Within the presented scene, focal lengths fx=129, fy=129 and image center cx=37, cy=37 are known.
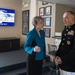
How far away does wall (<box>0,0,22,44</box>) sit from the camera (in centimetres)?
566

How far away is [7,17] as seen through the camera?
18.4 feet

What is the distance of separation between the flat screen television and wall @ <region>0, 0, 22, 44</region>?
0.19 metres

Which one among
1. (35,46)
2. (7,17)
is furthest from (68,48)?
(7,17)

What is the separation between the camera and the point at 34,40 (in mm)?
1968

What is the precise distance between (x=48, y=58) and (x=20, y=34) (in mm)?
2313

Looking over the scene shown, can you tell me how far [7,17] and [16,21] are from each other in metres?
0.59

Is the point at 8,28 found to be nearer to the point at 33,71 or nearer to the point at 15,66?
the point at 15,66

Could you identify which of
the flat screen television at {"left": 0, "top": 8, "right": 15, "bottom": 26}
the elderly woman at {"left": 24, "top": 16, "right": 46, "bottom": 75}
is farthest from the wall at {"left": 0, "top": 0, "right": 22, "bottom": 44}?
the elderly woman at {"left": 24, "top": 16, "right": 46, "bottom": 75}

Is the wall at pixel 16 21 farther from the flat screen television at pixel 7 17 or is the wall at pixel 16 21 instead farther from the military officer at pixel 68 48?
the military officer at pixel 68 48

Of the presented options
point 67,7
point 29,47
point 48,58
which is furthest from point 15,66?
point 67,7

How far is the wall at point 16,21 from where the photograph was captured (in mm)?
5661

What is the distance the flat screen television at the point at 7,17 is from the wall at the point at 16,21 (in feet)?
0.62

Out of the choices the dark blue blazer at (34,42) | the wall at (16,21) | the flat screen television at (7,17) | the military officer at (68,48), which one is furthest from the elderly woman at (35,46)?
the wall at (16,21)

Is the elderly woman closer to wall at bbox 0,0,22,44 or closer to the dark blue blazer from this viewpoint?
the dark blue blazer
